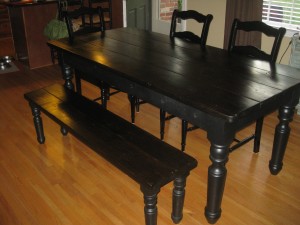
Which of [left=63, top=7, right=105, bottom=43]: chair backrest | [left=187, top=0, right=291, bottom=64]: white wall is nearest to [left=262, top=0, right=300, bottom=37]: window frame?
[left=187, top=0, right=291, bottom=64]: white wall

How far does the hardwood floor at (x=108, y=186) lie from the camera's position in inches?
84.7

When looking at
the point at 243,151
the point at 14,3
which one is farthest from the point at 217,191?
the point at 14,3

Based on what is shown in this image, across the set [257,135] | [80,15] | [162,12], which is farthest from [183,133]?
[162,12]

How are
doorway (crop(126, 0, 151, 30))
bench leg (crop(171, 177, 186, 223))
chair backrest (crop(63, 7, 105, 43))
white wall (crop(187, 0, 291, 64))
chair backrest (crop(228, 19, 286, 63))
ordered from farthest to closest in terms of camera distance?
doorway (crop(126, 0, 151, 30))
white wall (crop(187, 0, 291, 64))
chair backrest (crop(63, 7, 105, 43))
chair backrest (crop(228, 19, 286, 63))
bench leg (crop(171, 177, 186, 223))

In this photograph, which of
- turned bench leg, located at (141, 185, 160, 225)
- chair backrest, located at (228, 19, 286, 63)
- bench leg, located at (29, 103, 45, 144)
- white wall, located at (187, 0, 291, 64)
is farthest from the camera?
white wall, located at (187, 0, 291, 64)

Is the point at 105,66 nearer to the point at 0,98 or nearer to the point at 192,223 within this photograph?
the point at 192,223

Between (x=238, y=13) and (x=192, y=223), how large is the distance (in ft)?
7.98

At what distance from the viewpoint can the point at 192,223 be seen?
210 centimetres

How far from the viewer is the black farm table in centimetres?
178

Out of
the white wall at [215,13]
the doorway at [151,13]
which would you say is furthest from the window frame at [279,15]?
the doorway at [151,13]

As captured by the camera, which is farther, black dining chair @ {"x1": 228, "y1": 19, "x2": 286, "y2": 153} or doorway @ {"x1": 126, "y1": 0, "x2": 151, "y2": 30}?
doorway @ {"x1": 126, "y1": 0, "x2": 151, "y2": 30}

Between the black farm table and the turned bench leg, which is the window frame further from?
the turned bench leg

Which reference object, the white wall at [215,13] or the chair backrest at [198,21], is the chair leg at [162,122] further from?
the white wall at [215,13]

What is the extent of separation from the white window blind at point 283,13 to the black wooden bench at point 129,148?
2.33 m
